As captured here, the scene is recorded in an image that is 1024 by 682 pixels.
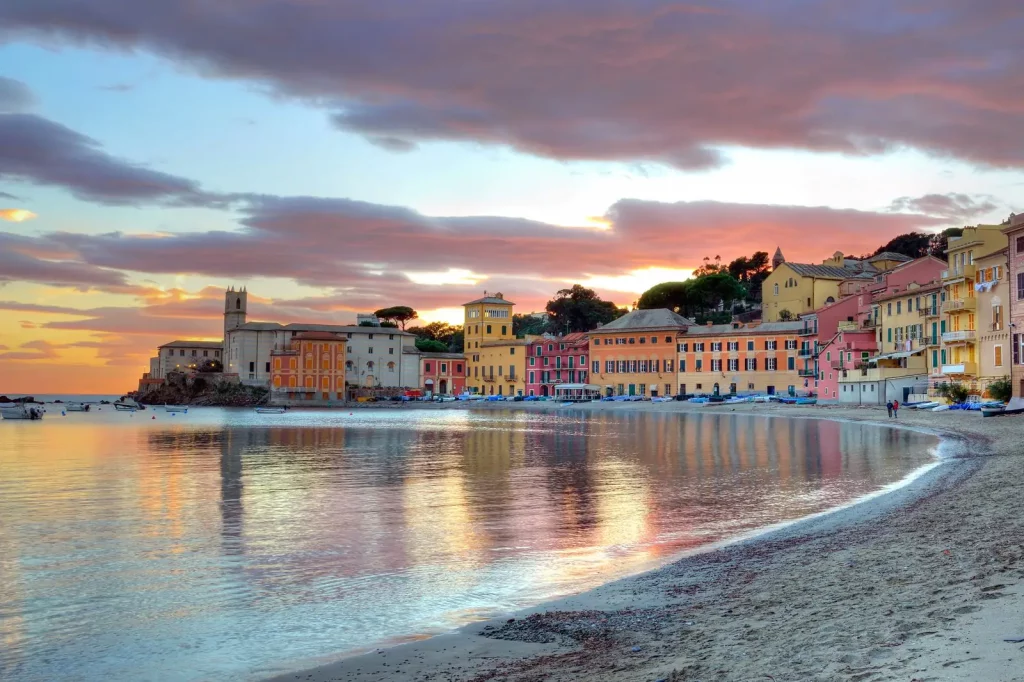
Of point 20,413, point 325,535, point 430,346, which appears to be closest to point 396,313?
point 430,346

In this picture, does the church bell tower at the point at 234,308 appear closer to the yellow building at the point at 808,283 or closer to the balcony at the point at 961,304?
the yellow building at the point at 808,283

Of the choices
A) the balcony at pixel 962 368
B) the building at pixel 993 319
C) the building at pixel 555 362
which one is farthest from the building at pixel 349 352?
the building at pixel 993 319

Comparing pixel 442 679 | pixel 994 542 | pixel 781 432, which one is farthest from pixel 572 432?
pixel 442 679

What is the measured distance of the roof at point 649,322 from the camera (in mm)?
110375

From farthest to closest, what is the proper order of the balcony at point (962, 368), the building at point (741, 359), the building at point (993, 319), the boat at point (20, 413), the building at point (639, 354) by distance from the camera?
the building at point (639, 354) → the boat at point (20, 413) → the building at point (741, 359) → the balcony at point (962, 368) → the building at point (993, 319)

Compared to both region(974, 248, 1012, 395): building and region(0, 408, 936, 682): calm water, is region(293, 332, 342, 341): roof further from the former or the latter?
region(974, 248, 1012, 395): building

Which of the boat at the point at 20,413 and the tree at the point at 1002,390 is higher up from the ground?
the tree at the point at 1002,390

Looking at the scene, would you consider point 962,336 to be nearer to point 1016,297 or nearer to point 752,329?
point 1016,297

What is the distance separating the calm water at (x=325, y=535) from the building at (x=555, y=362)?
80168 mm

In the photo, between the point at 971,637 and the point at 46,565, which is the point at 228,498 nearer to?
the point at 46,565

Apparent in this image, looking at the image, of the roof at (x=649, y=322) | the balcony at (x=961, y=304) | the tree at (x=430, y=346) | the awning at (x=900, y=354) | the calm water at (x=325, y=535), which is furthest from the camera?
the tree at (x=430, y=346)

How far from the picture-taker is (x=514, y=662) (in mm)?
9016

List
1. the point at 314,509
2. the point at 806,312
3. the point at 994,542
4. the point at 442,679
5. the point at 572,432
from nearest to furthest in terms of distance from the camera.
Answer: the point at 442,679
the point at 994,542
the point at 314,509
the point at 572,432
the point at 806,312

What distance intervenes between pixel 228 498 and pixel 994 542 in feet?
64.9
